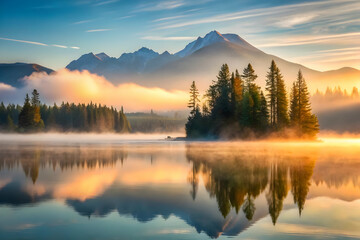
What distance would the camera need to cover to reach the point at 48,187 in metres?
21.8

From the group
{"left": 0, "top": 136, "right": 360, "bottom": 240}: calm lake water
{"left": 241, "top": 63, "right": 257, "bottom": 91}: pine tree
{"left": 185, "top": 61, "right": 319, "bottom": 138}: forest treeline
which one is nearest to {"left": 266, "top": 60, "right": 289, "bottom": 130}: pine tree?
{"left": 185, "top": 61, "right": 319, "bottom": 138}: forest treeline

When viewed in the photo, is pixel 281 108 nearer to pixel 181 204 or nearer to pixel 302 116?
pixel 302 116

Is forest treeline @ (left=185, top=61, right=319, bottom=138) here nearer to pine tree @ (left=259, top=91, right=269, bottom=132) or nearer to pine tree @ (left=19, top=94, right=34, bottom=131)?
pine tree @ (left=259, top=91, right=269, bottom=132)

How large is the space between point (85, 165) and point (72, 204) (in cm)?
1704

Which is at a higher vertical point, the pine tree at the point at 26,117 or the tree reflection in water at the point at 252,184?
the pine tree at the point at 26,117

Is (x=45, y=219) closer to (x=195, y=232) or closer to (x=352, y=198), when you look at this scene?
(x=195, y=232)

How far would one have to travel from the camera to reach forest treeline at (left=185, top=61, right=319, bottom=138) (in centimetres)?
9250

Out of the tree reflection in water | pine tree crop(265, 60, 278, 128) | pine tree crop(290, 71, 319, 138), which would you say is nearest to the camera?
the tree reflection in water

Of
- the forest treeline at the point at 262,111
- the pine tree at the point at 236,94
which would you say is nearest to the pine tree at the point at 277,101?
the forest treeline at the point at 262,111

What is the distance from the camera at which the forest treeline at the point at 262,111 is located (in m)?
92.5

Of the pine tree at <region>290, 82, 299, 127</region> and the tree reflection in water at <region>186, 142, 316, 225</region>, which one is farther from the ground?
the pine tree at <region>290, 82, 299, 127</region>

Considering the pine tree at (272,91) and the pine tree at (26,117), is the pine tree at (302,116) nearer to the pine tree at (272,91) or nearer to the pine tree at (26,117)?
the pine tree at (272,91)

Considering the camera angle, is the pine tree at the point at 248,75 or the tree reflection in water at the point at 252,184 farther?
the pine tree at the point at 248,75

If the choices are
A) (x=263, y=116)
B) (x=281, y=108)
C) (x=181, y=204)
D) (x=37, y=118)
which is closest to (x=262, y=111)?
(x=263, y=116)
